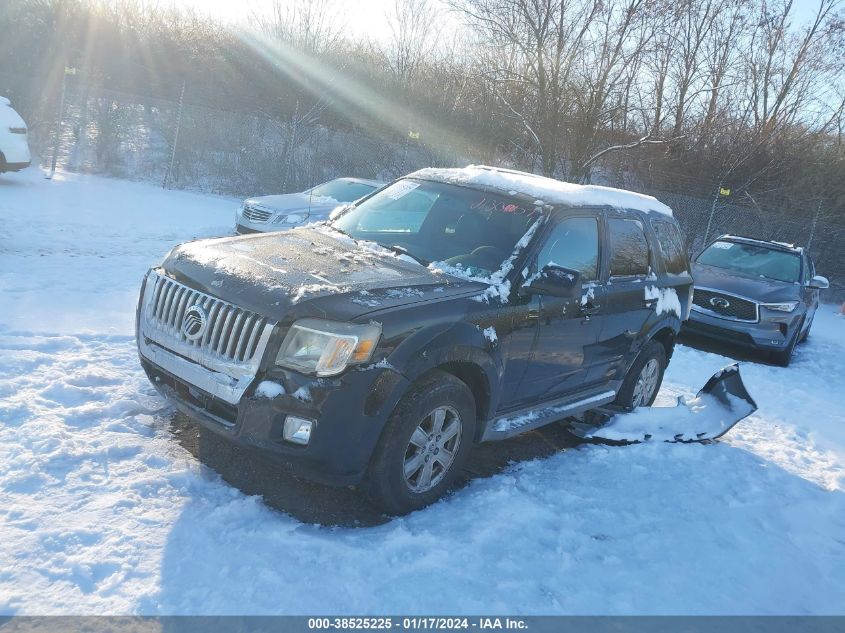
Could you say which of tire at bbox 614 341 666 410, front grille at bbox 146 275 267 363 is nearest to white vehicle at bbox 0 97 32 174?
front grille at bbox 146 275 267 363

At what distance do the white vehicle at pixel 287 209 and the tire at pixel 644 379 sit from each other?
6.12 m

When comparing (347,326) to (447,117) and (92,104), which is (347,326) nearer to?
(92,104)

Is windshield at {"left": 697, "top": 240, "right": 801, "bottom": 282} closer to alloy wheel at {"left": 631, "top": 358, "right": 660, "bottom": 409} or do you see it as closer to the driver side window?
alloy wheel at {"left": 631, "top": 358, "right": 660, "bottom": 409}

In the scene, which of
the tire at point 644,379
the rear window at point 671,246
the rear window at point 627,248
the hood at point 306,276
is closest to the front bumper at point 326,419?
the hood at point 306,276

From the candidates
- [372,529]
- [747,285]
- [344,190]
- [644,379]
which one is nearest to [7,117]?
[344,190]

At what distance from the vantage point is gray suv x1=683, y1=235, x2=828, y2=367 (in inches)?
376

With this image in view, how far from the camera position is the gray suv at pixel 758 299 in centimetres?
955

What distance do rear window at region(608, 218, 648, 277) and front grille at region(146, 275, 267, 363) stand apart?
2.87m

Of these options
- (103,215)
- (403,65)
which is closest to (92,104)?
(103,215)

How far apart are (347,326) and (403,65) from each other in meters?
25.7

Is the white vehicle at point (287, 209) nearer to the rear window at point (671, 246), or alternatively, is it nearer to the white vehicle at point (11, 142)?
the white vehicle at point (11, 142)

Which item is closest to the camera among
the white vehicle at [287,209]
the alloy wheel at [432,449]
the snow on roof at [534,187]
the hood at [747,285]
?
the alloy wheel at [432,449]

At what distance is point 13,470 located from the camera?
364cm

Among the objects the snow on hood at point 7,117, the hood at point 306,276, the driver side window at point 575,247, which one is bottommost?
the snow on hood at point 7,117
